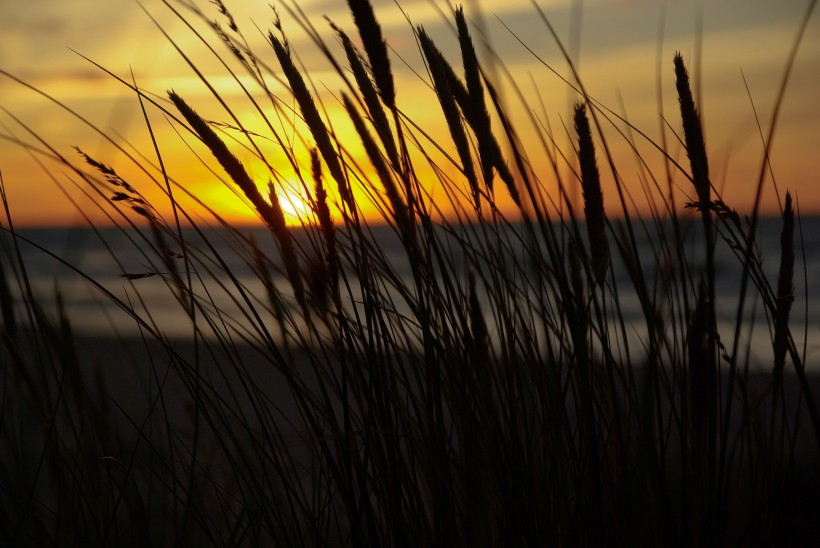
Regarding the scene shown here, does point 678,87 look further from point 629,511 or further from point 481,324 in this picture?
point 629,511

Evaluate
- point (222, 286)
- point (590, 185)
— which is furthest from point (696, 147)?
point (222, 286)

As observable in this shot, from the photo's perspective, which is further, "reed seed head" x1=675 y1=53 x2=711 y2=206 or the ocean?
the ocean

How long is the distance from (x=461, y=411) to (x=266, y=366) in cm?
364

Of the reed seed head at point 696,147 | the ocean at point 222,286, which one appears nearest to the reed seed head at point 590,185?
the reed seed head at point 696,147

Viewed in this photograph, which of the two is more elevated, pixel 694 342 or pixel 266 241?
pixel 266 241

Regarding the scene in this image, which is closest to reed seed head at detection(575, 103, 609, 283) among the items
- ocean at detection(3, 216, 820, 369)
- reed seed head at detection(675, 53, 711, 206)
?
reed seed head at detection(675, 53, 711, 206)

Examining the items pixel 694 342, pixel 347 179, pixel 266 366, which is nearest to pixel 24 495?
pixel 347 179

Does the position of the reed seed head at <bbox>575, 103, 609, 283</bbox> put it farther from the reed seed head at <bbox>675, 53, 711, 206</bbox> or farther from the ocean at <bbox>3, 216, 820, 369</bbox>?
the ocean at <bbox>3, 216, 820, 369</bbox>

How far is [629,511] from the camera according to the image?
954 mm

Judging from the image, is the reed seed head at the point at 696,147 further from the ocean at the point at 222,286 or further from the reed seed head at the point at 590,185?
the ocean at the point at 222,286

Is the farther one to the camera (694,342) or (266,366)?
(266,366)

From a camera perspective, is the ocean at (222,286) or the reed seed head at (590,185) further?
the ocean at (222,286)

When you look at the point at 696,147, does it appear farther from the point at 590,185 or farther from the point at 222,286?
the point at 222,286

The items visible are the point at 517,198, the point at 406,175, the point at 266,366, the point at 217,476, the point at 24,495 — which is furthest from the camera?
the point at 266,366
